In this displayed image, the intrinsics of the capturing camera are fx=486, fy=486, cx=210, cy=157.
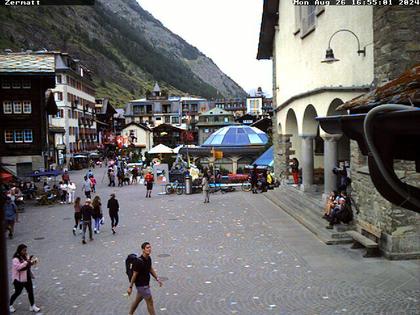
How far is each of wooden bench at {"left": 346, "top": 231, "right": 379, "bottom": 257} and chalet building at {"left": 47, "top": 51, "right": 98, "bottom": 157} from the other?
5366 cm

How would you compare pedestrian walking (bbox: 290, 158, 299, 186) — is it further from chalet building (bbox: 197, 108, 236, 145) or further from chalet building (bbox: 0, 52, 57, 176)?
chalet building (bbox: 197, 108, 236, 145)

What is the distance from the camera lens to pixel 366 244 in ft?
41.0

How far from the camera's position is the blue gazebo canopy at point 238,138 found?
148 feet

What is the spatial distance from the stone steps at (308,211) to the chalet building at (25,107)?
25.2 meters

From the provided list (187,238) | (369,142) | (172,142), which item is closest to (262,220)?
(187,238)

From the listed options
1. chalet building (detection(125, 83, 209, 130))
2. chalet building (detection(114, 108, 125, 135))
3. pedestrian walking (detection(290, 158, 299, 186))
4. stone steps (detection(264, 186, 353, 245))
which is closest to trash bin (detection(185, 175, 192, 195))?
stone steps (detection(264, 186, 353, 245))

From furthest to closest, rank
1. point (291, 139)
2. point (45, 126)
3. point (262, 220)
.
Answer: point (45, 126)
point (291, 139)
point (262, 220)

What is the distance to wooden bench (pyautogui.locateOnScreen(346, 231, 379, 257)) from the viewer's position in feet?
40.8

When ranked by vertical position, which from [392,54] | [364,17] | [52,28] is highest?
[52,28]

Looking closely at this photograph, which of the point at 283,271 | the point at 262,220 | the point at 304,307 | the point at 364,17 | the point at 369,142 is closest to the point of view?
the point at 369,142

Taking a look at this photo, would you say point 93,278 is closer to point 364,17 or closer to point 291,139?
point 364,17

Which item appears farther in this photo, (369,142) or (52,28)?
(52,28)

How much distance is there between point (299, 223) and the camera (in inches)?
710

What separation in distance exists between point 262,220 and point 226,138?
89.6 ft
